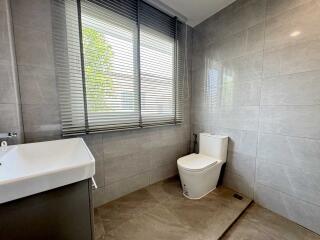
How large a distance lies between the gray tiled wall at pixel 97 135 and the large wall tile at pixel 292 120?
3.55ft

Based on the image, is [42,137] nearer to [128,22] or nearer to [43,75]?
[43,75]

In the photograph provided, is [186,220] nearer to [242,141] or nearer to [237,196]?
[237,196]

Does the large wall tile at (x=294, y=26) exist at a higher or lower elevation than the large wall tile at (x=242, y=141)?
higher

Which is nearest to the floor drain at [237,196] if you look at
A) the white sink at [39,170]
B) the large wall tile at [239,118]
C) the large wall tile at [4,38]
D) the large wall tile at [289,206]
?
the large wall tile at [289,206]

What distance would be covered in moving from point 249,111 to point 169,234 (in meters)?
1.50

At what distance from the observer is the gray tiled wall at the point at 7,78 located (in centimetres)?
100

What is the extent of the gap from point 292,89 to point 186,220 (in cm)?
159

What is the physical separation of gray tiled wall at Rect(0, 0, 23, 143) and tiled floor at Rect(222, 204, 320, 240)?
1.91m

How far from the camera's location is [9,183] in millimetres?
497

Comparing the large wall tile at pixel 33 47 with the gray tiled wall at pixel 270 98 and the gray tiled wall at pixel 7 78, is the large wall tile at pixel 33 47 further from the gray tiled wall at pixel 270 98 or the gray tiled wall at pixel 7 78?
the gray tiled wall at pixel 270 98

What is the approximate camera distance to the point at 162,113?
2.02 metres

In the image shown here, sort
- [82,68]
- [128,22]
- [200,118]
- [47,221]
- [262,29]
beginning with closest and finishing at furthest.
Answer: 1. [47,221]
2. [82,68]
3. [262,29]
4. [128,22]
5. [200,118]

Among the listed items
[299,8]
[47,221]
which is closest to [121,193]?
[47,221]

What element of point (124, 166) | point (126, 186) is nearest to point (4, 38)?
point (124, 166)
